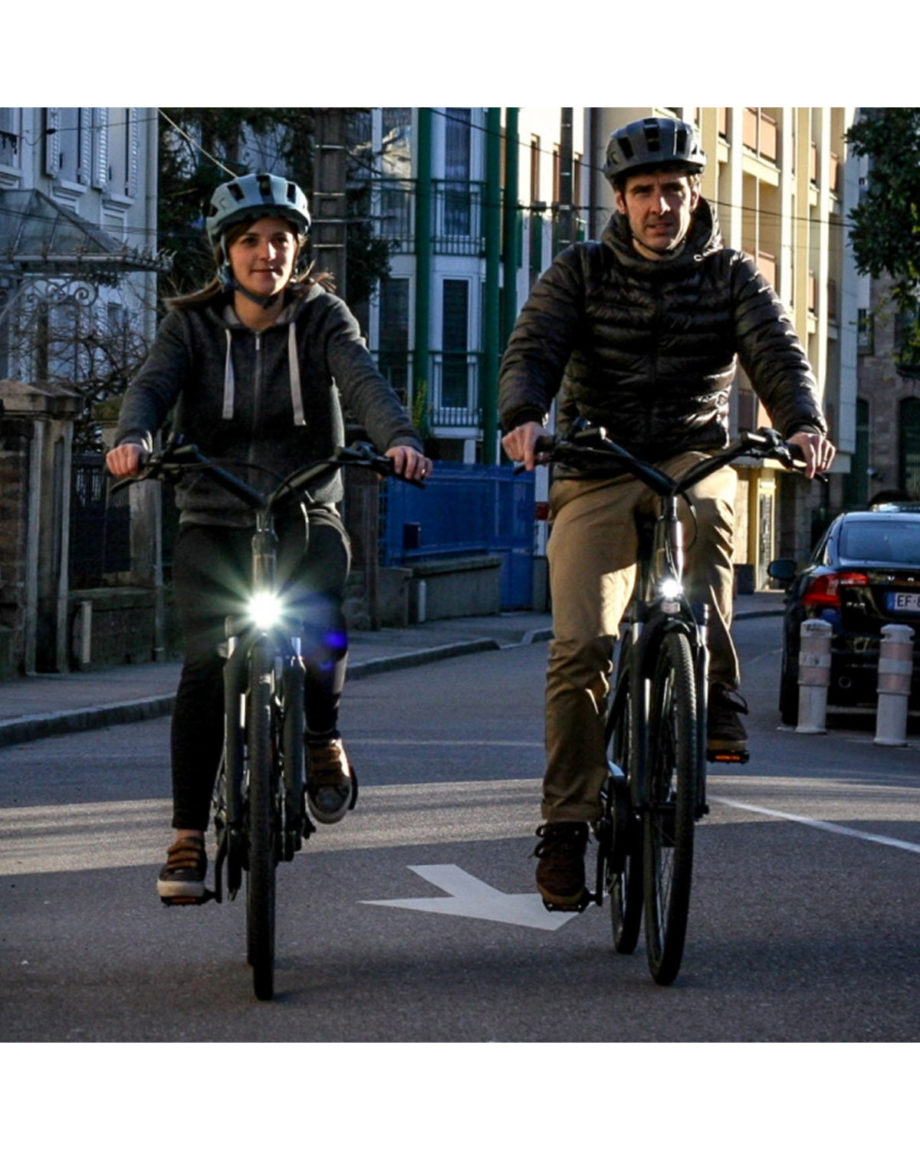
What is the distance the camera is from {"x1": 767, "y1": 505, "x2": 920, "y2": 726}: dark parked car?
55.3ft

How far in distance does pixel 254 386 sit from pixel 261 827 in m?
1.30

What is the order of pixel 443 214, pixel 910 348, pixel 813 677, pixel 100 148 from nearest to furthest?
pixel 813 677 < pixel 910 348 < pixel 100 148 < pixel 443 214

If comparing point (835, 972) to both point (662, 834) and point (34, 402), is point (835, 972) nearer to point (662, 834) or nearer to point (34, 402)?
point (662, 834)

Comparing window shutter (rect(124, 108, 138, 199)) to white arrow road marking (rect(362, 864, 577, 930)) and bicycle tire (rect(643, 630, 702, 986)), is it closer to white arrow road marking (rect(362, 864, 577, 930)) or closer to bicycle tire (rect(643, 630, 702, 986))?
white arrow road marking (rect(362, 864, 577, 930))

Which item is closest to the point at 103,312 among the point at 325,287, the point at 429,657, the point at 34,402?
the point at 429,657

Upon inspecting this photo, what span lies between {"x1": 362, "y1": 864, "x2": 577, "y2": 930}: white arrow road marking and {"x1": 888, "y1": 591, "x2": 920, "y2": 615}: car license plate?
9085 millimetres

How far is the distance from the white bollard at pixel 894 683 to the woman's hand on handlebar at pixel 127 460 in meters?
10.2

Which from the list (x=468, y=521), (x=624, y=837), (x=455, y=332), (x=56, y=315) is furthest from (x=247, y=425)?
(x=455, y=332)

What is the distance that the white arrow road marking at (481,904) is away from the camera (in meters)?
7.36

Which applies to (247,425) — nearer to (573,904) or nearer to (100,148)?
(573,904)

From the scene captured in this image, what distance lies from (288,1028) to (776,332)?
7.24ft

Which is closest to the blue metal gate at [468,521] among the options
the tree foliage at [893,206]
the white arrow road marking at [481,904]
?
the tree foliage at [893,206]

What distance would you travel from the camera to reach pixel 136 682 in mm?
18609

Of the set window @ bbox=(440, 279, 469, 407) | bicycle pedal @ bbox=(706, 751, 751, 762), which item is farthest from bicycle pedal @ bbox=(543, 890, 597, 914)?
window @ bbox=(440, 279, 469, 407)
